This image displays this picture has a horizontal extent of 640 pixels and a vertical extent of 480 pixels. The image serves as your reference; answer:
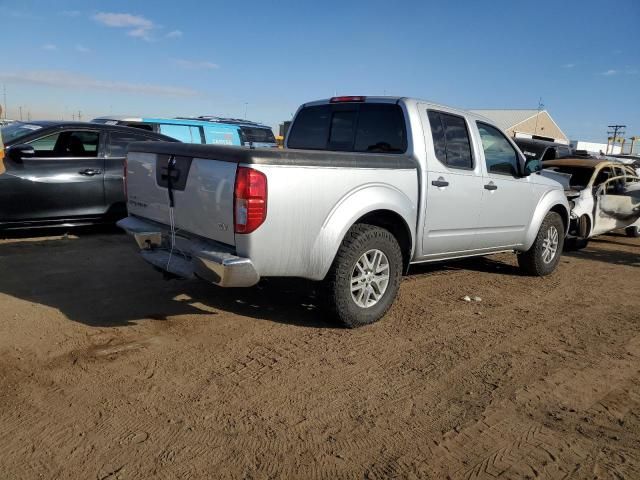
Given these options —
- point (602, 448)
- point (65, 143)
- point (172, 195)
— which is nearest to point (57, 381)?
point (172, 195)

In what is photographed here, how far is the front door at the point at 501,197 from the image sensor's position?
555 cm

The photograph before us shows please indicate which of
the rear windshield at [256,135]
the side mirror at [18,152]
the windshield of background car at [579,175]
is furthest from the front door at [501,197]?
the rear windshield at [256,135]

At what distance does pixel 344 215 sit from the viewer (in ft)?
13.3

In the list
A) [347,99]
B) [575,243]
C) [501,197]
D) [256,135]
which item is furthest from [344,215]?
[256,135]

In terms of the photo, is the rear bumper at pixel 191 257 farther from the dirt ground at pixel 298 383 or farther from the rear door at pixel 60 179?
the rear door at pixel 60 179

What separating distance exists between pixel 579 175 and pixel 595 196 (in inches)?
41.4

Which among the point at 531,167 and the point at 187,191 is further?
the point at 531,167

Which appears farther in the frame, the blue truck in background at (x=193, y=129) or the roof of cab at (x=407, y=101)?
the blue truck in background at (x=193, y=129)

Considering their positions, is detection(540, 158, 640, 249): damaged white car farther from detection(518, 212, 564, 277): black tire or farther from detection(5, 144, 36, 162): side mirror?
detection(5, 144, 36, 162): side mirror

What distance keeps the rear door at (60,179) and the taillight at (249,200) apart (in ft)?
14.4

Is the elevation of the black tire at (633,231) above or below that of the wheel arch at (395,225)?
below

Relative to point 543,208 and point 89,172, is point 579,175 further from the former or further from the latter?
point 89,172

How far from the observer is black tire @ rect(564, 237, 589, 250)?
877 cm

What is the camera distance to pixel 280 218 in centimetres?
367
